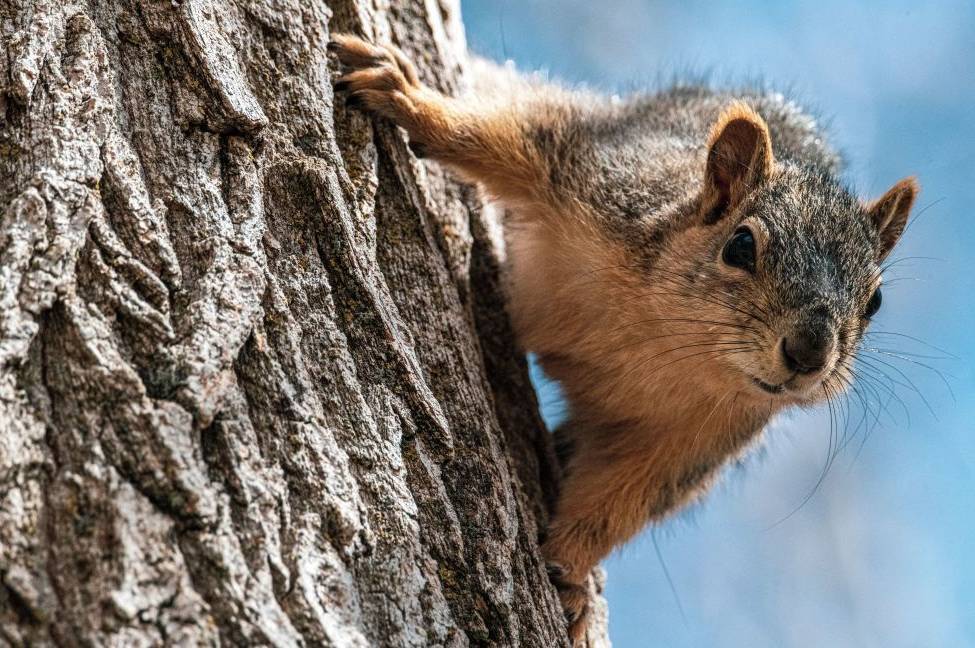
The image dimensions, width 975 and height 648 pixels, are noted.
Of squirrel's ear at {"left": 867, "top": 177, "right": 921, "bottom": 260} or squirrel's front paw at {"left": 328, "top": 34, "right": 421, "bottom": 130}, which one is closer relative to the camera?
squirrel's front paw at {"left": 328, "top": 34, "right": 421, "bottom": 130}

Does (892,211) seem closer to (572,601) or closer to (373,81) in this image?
(572,601)

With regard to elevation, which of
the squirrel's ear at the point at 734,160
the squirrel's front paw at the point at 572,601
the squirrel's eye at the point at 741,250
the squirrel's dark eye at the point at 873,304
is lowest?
the squirrel's front paw at the point at 572,601

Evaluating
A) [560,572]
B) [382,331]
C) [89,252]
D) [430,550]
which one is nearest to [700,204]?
[560,572]

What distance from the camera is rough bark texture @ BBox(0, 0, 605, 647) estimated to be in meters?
1.74

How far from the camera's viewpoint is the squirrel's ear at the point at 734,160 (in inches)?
144

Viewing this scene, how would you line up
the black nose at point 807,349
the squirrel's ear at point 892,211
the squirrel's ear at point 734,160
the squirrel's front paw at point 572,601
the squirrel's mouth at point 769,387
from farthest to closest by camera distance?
the squirrel's ear at point 892,211 < the squirrel's ear at point 734,160 < the squirrel's front paw at point 572,601 < the squirrel's mouth at point 769,387 < the black nose at point 807,349

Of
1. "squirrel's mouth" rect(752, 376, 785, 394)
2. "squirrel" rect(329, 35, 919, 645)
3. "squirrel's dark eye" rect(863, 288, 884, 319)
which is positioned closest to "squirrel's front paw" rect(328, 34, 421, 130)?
"squirrel" rect(329, 35, 919, 645)

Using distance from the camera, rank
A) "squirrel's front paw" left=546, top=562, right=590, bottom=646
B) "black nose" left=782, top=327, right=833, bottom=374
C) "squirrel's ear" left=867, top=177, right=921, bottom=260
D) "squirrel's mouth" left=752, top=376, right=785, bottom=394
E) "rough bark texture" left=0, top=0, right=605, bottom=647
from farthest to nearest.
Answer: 1. "squirrel's ear" left=867, top=177, right=921, bottom=260
2. "squirrel's front paw" left=546, top=562, right=590, bottom=646
3. "squirrel's mouth" left=752, top=376, right=785, bottom=394
4. "black nose" left=782, top=327, right=833, bottom=374
5. "rough bark texture" left=0, top=0, right=605, bottom=647

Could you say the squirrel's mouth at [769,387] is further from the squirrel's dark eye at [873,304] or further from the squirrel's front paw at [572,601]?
the squirrel's front paw at [572,601]

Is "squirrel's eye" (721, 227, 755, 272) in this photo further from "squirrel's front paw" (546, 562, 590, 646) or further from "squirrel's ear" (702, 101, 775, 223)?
"squirrel's front paw" (546, 562, 590, 646)

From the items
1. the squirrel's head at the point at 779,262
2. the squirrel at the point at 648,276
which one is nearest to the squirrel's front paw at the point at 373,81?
the squirrel at the point at 648,276

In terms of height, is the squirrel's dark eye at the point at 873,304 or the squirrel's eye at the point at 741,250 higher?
the squirrel's eye at the point at 741,250

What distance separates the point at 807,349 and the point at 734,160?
0.99 m

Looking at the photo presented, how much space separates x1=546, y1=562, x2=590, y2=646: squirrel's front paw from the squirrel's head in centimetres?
89
